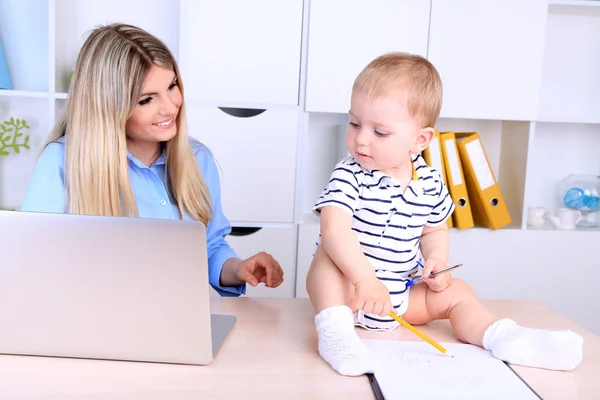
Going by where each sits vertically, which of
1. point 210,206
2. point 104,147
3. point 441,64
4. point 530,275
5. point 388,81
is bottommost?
point 530,275

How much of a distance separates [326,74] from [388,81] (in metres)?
1.20

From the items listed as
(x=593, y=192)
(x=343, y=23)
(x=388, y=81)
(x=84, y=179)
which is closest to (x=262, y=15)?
(x=343, y=23)

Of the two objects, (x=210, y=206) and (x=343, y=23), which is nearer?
(x=210, y=206)

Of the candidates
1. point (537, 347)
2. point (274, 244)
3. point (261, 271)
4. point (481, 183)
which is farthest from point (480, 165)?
point (537, 347)

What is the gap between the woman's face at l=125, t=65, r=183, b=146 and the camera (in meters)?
1.38

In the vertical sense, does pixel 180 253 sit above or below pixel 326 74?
below

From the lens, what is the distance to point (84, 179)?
1.35 meters

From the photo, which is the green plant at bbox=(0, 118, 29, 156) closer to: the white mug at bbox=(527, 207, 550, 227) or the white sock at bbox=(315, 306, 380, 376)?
the white sock at bbox=(315, 306, 380, 376)

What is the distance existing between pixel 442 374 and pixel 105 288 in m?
0.45

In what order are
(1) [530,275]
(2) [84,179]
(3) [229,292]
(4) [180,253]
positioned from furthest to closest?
(1) [530,275] → (3) [229,292] → (2) [84,179] → (4) [180,253]

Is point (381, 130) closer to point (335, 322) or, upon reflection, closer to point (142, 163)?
point (335, 322)

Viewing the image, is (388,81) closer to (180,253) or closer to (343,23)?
(180,253)

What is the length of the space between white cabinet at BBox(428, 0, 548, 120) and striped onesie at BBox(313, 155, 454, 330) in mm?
1308

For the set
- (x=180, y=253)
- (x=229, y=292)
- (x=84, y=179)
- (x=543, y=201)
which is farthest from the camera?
(x=543, y=201)
